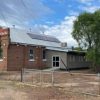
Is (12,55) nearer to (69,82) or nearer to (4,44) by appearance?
(4,44)

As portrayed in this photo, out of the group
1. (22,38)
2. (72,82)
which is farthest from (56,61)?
(72,82)

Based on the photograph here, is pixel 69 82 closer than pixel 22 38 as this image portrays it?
Yes

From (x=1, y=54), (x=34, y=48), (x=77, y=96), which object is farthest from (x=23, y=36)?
(x=77, y=96)

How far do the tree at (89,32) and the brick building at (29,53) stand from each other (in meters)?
4.72

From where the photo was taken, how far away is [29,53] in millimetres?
39469

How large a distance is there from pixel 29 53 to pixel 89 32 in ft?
31.0

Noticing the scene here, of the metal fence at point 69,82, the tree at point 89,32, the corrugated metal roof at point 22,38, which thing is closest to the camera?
the metal fence at point 69,82

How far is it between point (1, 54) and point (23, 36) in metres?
5.49

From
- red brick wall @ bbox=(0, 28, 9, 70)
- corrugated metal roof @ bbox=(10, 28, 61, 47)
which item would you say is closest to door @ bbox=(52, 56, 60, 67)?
corrugated metal roof @ bbox=(10, 28, 61, 47)

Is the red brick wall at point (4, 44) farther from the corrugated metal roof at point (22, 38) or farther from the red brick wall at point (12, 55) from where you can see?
the corrugated metal roof at point (22, 38)

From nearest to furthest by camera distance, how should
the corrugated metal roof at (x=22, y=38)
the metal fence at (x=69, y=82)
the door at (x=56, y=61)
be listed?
the metal fence at (x=69, y=82) < the corrugated metal roof at (x=22, y=38) < the door at (x=56, y=61)

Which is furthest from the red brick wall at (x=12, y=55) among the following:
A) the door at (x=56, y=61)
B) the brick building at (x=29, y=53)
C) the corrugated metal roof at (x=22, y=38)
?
the door at (x=56, y=61)

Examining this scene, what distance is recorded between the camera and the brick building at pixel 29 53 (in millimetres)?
36812

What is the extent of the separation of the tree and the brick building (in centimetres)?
472
